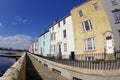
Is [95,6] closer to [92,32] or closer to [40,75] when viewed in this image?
[92,32]

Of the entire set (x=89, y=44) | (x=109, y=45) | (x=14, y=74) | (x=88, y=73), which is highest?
(x=89, y=44)

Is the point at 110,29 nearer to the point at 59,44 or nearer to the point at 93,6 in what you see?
the point at 93,6

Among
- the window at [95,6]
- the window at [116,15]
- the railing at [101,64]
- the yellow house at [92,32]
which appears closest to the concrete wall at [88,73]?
the railing at [101,64]

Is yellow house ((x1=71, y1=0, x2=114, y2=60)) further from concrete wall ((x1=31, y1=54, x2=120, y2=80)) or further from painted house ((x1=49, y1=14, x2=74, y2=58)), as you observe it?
concrete wall ((x1=31, y1=54, x2=120, y2=80))

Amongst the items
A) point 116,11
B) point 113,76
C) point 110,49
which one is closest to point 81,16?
point 116,11

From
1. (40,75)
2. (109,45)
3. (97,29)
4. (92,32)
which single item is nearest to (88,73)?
(40,75)

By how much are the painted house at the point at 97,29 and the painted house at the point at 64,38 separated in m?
2.76

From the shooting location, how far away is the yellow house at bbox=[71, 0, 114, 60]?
2041 centimetres

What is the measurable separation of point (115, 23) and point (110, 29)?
61.7 inches

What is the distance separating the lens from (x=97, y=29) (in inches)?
867

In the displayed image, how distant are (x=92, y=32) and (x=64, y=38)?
9.70 m

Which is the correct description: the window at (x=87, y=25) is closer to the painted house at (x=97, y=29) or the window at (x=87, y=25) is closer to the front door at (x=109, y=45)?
the painted house at (x=97, y=29)

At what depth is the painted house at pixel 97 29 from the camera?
2030 cm

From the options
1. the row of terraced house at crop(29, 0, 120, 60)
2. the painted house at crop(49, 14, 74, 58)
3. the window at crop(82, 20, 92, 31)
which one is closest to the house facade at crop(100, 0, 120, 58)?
the row of terraced house at crop(29, 0, 120, 60)
